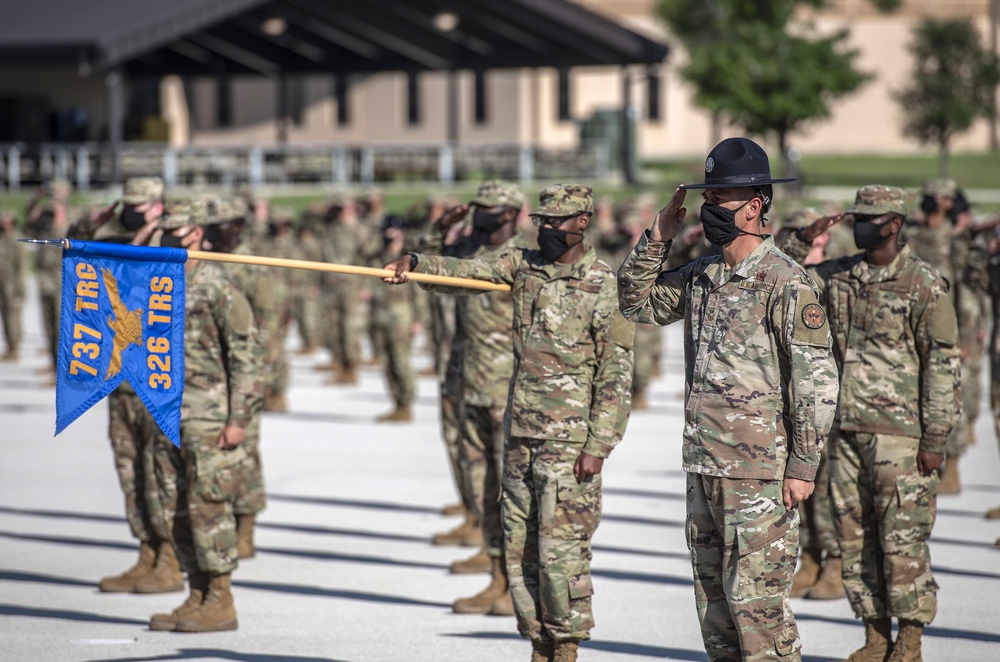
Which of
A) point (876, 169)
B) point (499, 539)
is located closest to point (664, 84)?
point (876, 169)

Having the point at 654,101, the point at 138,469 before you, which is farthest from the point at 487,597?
the point at 654,101

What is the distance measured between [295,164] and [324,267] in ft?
91.4

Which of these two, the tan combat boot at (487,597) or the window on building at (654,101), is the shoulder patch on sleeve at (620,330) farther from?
the window on building at (654,101)

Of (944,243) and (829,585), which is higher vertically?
(944,243)

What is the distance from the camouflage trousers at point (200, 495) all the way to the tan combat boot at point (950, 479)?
5547mm

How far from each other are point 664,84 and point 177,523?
1780 inches

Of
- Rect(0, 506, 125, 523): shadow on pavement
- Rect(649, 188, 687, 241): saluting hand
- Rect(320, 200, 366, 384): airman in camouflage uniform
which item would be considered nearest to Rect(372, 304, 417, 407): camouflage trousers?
Rect(320, 200, 366, 384): airman in camouflage uniform

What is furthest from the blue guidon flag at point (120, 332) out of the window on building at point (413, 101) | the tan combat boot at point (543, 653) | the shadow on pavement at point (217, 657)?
the window on building at point (413, 101)

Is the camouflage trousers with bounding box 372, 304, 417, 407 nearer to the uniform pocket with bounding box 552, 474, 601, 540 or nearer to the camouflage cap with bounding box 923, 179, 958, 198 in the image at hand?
the camouflage cap with bounding box 923, 179, 958, 198

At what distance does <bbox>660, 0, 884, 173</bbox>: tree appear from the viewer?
1262 inches

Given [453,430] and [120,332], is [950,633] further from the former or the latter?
[120,332]

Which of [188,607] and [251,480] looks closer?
[188,607]

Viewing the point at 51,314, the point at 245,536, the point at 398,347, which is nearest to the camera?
the point at 245,536

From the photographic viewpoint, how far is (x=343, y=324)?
16859mm
